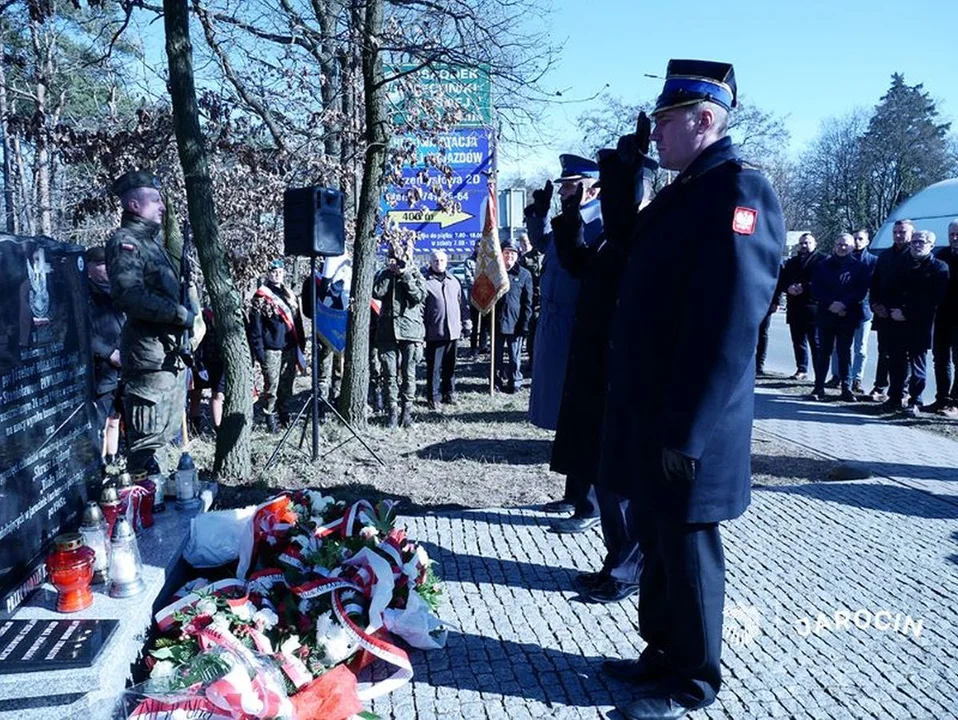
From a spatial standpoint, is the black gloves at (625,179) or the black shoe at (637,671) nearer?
the black shoe at (637,671)

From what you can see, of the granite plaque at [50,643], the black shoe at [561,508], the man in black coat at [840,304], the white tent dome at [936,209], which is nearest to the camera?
the granite plaque at [50,643]

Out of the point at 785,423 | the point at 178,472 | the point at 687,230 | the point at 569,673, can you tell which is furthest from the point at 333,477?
the point at 785,423

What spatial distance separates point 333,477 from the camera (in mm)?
6293

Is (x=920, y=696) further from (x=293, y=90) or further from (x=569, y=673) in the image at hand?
(x=293, y=90)

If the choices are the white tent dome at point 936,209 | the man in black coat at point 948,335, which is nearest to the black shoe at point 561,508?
the man in black coat at point 948,335

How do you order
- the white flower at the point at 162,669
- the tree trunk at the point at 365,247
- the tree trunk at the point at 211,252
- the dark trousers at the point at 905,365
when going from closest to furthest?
the white flower at the point at 162,669 → the tree trunk at the point at 211,252 → the tree trunk at the point at 365,247 → the dark trousers at the point at 905,365

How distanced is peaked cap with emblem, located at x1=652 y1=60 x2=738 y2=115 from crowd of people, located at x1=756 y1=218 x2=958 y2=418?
21.2 ft

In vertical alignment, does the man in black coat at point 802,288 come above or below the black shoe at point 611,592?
above

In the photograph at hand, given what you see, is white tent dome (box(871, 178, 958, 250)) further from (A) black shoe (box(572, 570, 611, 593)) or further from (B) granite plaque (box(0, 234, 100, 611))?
(B) granite plaque (box(0, 234, 100, 611))

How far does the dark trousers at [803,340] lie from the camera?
1085 centimetres

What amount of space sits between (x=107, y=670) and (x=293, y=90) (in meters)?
8.54

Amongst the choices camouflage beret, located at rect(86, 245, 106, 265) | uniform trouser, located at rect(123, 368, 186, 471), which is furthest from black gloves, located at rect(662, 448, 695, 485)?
camouflage beret, located at rect(86, 245, 106, 265)

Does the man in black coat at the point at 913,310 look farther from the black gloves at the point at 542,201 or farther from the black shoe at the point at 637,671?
the black shoe at the point at 637,671

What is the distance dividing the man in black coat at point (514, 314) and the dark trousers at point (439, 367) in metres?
1.07
